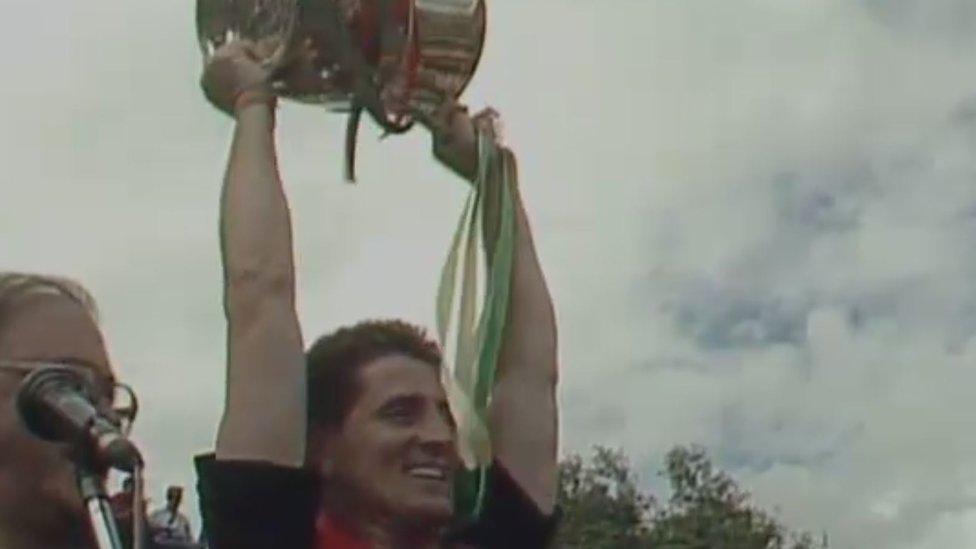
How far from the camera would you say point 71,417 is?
104 inches

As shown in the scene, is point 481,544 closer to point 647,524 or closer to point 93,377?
point 93,377

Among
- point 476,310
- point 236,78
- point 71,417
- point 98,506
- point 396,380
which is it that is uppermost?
point 236,78

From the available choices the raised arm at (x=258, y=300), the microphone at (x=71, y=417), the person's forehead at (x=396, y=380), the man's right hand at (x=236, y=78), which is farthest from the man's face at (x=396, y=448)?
the microphone at (x=71, y=417)

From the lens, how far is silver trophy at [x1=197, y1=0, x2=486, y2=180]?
11.4ft

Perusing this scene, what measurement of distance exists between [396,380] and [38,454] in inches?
26.1

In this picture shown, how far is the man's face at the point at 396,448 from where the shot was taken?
3.30 meters

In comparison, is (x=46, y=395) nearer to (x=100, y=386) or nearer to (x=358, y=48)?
(x=100, y=386)

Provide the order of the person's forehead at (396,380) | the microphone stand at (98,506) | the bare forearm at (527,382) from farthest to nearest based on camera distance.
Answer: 1. the bare forearm at (527,382)
2. the person's forehead at (396,380)
3. the microphone stand at (98,506)

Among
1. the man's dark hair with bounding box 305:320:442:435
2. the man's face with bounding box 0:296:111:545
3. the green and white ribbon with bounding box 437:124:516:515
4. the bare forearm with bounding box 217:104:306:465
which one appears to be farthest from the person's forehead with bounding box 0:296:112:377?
the green and white ribbon with bounding box 437:124:516:515

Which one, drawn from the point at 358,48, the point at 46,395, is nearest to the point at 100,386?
the point at 46,395

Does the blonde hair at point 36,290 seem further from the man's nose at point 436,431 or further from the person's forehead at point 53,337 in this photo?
the man's nose at point 436,431

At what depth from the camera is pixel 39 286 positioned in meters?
3.21

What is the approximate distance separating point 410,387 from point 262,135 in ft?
1.44

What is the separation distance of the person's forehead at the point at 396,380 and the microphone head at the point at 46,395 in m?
0.74
